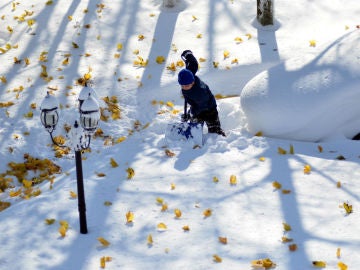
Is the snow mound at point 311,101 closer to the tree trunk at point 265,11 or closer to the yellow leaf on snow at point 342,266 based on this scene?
the yellow leaf on snow at point 342,266

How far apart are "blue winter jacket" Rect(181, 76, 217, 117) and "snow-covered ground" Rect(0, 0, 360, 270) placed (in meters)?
0.40

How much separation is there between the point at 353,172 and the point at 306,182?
0.54 metres

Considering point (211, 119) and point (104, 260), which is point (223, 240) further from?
point (211, 119)

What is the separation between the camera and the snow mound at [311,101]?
6.51 meters

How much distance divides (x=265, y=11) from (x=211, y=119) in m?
3.62

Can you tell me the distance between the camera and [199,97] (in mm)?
6777

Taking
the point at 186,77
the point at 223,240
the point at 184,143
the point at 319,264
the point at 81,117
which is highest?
the point at 81,117

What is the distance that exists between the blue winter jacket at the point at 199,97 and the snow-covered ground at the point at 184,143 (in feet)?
1.32

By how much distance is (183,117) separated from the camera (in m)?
7.23

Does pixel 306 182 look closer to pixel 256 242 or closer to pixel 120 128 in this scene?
pixel 256 242

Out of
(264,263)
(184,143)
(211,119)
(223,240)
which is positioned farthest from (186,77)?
(264,263)

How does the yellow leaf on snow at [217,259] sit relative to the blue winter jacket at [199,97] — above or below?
below

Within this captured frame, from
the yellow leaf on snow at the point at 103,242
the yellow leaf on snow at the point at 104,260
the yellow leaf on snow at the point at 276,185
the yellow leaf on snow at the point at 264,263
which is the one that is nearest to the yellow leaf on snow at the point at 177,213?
the yellow leaf on snow at the point at 103,242

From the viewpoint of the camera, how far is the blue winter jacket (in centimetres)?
675
